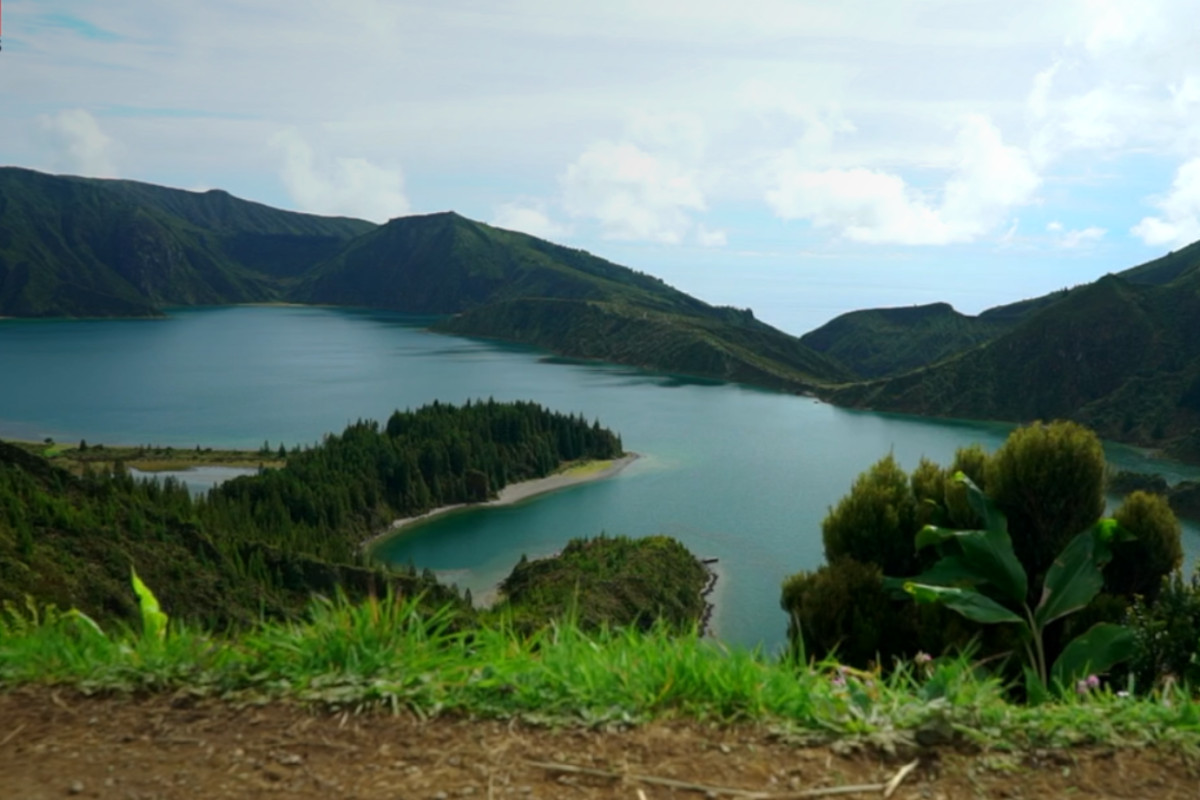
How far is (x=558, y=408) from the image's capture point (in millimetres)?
123500

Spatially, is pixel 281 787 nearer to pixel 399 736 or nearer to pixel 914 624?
pixel 399 736

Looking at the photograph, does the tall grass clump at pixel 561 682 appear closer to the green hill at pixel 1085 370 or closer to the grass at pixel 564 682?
the grass at pixel 564 682

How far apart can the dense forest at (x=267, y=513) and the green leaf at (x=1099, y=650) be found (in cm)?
639

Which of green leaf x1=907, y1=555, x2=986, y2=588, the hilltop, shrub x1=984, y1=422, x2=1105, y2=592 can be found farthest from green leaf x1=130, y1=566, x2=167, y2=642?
the hilltop

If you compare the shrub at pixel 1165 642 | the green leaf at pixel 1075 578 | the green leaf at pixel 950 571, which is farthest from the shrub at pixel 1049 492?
the shrub at pixel 1165 642

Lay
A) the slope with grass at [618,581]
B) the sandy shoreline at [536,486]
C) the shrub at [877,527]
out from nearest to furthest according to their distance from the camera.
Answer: the shrub at [877,527], the slope with grass at [618,581], the sandy shoreline at [536,486]

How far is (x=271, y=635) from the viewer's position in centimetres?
474

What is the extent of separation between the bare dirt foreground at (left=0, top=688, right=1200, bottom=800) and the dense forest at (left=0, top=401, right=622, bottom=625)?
105 centimetres

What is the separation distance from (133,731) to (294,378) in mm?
151527

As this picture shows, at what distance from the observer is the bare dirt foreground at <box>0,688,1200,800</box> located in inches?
144

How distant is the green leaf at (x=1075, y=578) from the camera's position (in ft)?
32.1

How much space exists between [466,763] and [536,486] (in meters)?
82.5

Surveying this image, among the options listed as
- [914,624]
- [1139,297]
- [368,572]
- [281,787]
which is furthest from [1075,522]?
[1139,297]

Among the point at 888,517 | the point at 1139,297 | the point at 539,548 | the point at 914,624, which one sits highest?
the point at 1139,297
